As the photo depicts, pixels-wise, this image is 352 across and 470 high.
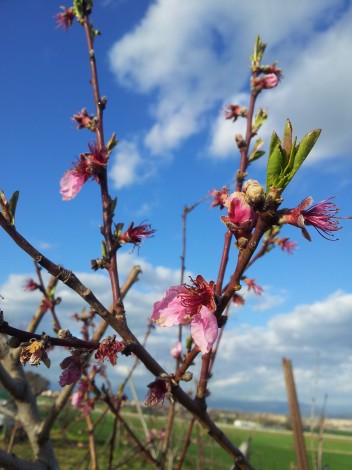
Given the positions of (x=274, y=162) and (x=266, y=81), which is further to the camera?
(x=266, y=81)

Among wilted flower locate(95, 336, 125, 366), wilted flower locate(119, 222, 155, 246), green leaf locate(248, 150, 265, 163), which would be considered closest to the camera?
wilted flower locate(95, 336, 125, 366)

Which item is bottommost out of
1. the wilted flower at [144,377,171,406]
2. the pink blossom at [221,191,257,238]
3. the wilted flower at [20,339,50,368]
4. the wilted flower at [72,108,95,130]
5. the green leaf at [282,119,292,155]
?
the wilted flower at [144,377,171,406]

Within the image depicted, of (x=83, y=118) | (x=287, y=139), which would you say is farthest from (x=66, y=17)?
(x=287, y=139)

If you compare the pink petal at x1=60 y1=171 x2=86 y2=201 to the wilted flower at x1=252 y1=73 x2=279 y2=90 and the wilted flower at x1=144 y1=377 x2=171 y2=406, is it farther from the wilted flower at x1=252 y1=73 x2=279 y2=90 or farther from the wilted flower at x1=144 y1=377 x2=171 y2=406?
the wilted flower at x1=252 y1=73 x2=279 y2=90

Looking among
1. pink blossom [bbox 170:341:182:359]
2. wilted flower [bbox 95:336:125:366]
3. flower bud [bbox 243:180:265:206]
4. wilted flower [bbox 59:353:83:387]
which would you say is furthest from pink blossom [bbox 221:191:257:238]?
pink blossom [bbox 170:341:182:359]

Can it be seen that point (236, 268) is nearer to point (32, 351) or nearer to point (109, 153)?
point (32, 351)

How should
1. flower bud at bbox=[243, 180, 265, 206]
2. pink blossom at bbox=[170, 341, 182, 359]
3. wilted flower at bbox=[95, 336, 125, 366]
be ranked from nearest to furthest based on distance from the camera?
flower bud at bbox=[243, 180, 265, 206]
wilted flower at bbox=[95, 336, 125, 366]
pink blossom at bbox=[170, 341, 182, 359]

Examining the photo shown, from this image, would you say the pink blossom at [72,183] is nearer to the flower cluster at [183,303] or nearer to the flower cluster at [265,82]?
the flower cluster at [183,303]

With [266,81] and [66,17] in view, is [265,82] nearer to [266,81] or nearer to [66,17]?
[266,81]
